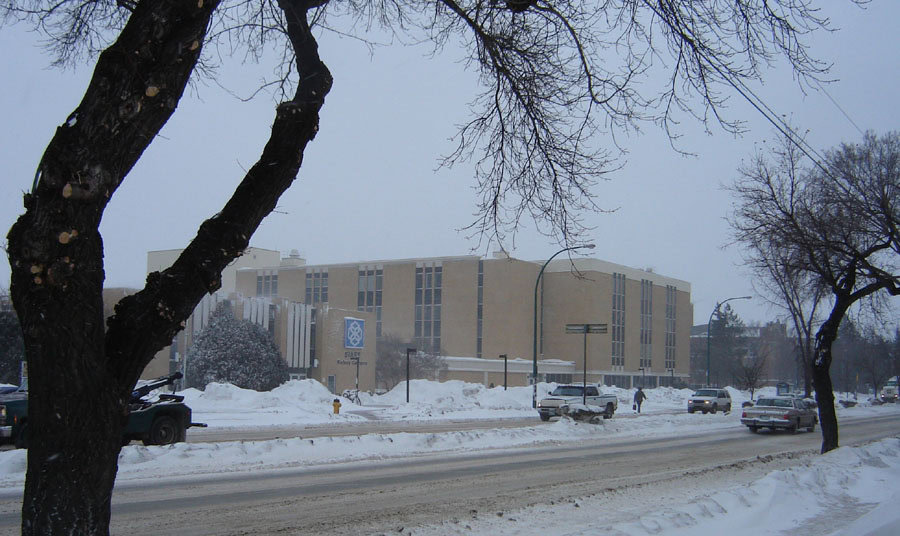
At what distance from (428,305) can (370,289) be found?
717 centimetres

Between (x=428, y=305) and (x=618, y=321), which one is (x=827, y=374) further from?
(x=618, y=321)

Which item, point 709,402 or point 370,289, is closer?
point 709,402

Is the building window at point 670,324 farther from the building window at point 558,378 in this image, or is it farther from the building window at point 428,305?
the building window at point 428,305

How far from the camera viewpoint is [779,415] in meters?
33.2

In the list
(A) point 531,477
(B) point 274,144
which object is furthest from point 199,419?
(B) point 274,144

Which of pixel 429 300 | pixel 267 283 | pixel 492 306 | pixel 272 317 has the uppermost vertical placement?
pixel 267 283

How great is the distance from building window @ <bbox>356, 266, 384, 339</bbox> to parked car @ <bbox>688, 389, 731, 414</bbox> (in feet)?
145

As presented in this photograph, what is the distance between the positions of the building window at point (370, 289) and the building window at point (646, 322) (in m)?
30.9

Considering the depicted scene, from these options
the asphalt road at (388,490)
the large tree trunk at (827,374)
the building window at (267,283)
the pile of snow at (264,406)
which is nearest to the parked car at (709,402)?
the pile of snow at (264,406)

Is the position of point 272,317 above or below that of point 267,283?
below

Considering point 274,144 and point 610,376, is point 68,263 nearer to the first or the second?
point 274,144

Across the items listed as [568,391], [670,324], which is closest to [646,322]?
[670,324]

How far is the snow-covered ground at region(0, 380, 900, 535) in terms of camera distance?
30.7ft

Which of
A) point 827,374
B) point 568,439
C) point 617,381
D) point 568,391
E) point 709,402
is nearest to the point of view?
point 827,374
